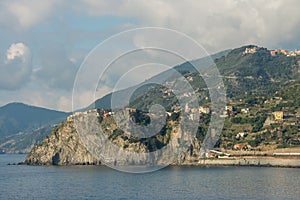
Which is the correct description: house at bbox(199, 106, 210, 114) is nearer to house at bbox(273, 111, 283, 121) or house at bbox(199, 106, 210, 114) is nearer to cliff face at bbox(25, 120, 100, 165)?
house at bbox(273, 111, 283, 121)

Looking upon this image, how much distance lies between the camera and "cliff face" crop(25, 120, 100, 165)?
153000 mm

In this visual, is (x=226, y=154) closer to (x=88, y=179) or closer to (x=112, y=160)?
(x=112, y=160)

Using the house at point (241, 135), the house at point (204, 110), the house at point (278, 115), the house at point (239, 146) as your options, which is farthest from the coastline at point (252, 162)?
the house at point (204, 110)

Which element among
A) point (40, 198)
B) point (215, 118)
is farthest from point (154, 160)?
point (40, 198)

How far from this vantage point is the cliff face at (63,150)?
502 feet

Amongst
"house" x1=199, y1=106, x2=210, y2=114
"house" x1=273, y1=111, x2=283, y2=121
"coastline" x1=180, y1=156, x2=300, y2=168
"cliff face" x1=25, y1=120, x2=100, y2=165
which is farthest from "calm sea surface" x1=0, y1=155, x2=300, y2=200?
"house" x1=199, y1=106, x2=210, y2=114

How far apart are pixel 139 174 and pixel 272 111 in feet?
236

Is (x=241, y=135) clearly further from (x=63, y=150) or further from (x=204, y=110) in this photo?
(x=63, y=150)

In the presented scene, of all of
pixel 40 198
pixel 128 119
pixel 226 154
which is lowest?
pixel 40 198

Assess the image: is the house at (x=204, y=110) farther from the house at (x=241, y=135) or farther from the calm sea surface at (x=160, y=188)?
the calm sea surface at (x=160, y=188)

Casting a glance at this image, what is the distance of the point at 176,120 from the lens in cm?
15962

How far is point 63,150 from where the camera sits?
157 meters

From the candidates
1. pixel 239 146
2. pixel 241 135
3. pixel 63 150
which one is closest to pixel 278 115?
pixel 241 135

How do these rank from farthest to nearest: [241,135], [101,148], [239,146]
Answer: [241,135]
[239,146]
[101,148]
